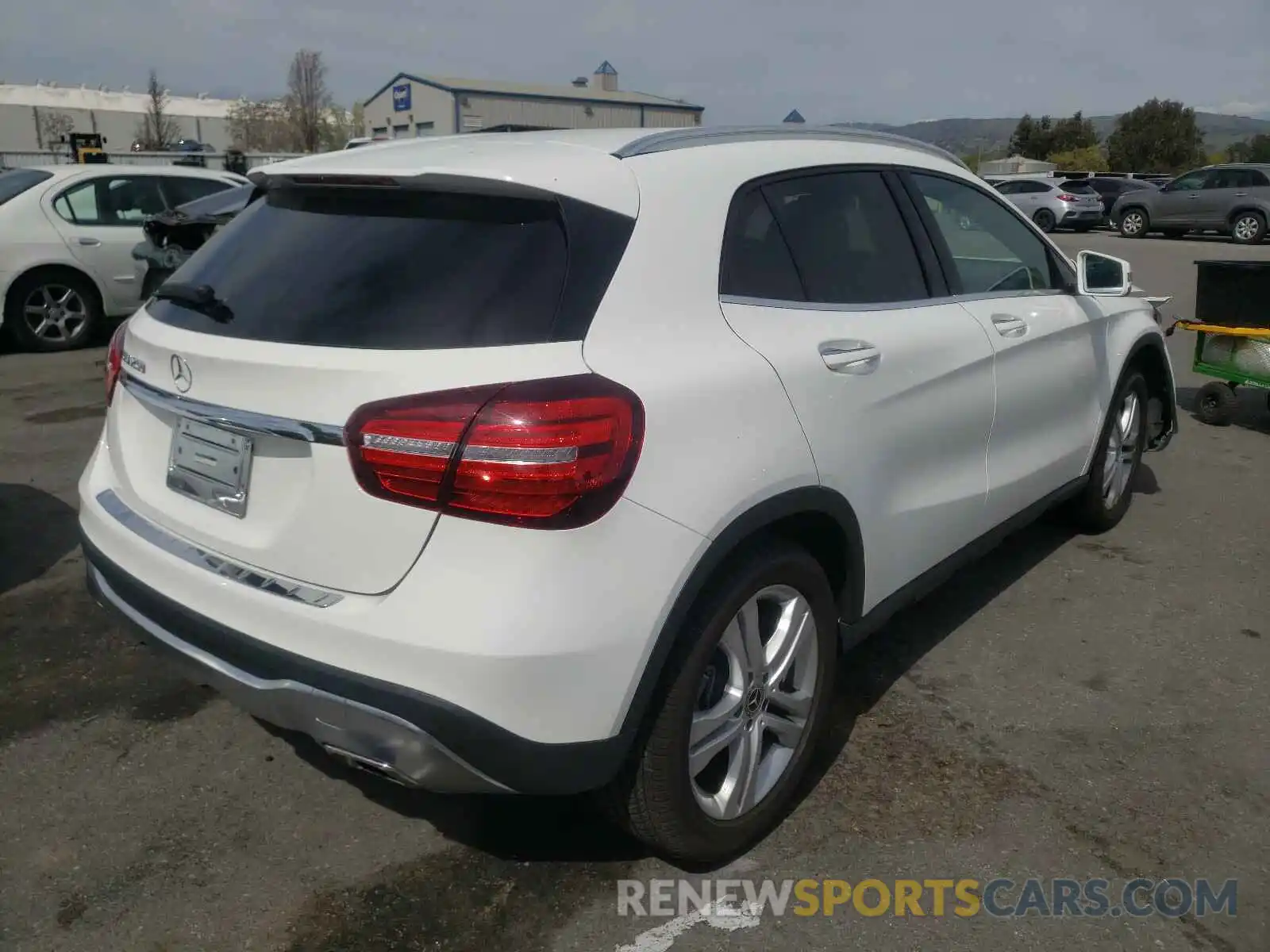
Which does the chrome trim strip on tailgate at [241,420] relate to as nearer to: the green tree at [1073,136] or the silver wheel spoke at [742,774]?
the silver wheel spoke at [742,774]

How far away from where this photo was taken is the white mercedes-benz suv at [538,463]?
2020 millimetres

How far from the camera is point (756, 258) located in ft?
8.70

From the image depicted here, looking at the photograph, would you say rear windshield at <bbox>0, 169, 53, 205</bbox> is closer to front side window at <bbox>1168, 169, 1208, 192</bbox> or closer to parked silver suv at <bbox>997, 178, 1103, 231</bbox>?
parked silver suv at <bbox>997, 178, 1103, 231</bbox>

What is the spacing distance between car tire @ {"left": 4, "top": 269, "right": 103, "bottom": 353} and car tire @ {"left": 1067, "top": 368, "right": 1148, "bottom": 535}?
8235 mm

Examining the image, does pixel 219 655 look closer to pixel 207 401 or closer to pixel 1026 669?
pixel 207 401

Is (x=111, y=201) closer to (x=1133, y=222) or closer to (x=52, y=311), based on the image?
(x=52, y=311)

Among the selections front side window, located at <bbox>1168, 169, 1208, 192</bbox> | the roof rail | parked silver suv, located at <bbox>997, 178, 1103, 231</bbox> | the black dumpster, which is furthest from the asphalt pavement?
parked silver suv, located at <bbox>997, 178, 1103, 231</bbox>

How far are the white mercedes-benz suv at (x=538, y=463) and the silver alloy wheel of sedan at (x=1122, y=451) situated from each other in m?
2.11

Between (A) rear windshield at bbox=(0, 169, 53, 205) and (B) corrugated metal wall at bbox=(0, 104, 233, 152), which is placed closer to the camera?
(A) rear windshield at bbox=(0, 169, 53, 205)

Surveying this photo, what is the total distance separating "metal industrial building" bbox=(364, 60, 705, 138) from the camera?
42.0 m

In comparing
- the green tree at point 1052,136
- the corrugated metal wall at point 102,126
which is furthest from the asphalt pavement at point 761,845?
the corrugated metal wall at point 102,126

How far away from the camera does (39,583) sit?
13.9 ft

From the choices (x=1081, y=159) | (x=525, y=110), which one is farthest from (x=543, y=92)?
(x=1081, y=159)

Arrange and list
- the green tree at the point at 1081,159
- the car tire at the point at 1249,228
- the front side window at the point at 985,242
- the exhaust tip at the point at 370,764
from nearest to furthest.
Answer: the exhaust tip at the point at 370,764 → the front side window at the point at 985,242 → the car tire at the point at 1249,228 → the green tree at the point at 1081,159
